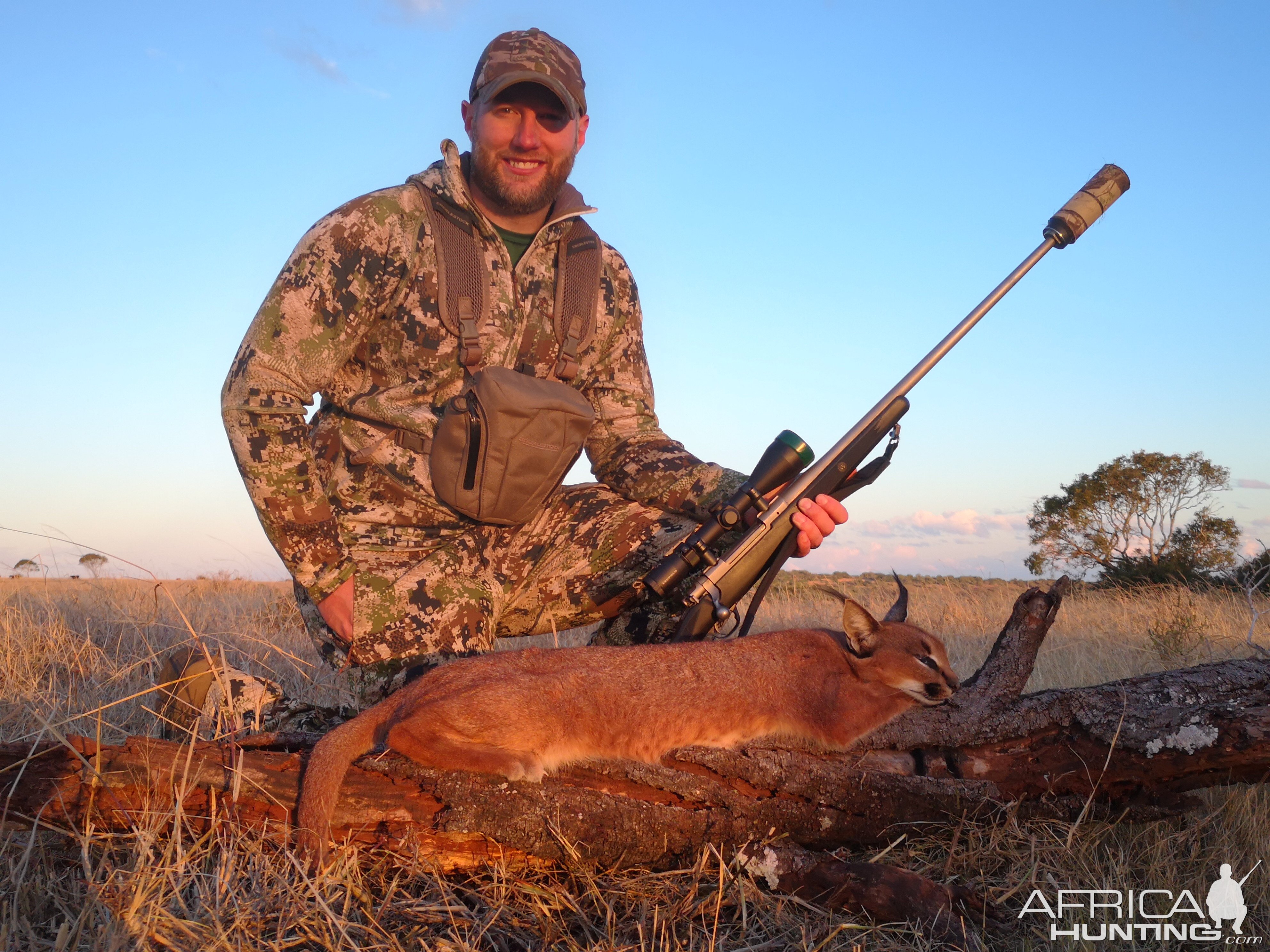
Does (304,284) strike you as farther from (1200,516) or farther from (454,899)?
(1200,516)

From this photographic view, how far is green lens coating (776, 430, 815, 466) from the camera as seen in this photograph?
5.39 metres

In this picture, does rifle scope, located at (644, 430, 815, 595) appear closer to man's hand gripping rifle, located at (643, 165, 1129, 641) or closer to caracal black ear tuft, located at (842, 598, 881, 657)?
man's hand gripping rifle, located at (643, 165, 1129, 641)

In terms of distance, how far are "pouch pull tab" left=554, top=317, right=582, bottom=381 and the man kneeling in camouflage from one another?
0.02 m

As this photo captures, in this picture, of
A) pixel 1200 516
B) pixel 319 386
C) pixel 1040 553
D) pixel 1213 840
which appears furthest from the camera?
pixel 1040 553

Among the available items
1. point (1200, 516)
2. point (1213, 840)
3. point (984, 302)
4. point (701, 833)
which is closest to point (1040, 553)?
point (1200, 516)

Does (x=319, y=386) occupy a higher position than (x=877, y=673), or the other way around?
(x=319, y=386)

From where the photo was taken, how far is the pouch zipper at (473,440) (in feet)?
17.1

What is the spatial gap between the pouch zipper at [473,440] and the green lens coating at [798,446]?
6.22 ft

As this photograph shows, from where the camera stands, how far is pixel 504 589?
5777 mm

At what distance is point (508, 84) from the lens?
18.3ft

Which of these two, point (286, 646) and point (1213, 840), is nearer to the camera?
point (1213, 840)

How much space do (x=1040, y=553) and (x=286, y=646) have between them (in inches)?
770

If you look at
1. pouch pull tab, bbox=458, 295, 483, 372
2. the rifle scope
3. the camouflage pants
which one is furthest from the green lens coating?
pouch pull tab, bbox=458, 295, 483, 372

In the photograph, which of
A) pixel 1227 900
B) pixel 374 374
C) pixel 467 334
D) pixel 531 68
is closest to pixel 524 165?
pixel 531 68
